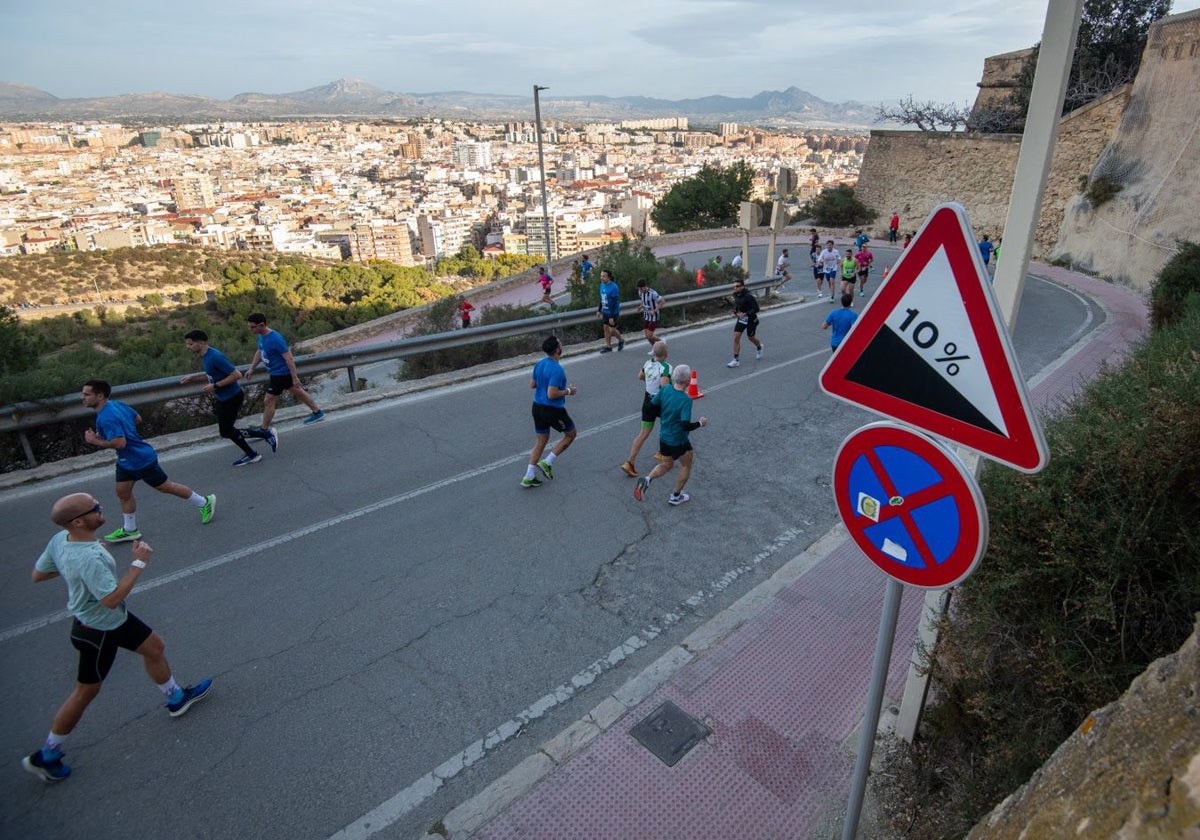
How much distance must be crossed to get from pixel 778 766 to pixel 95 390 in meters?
6.26

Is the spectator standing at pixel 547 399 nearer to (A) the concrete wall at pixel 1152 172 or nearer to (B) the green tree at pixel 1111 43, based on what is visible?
(A) the concrete wall at pixel 1152 172

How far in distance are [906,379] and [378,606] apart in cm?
441

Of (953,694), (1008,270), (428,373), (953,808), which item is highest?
(1008,270)

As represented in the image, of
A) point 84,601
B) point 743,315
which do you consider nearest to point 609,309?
point 743,315

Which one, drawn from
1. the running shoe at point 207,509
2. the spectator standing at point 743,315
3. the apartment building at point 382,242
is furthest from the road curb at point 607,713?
the apartment building at point 382,242

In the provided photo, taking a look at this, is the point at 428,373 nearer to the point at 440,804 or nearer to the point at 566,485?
the point at 566,485

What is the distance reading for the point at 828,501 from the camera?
23.0ft

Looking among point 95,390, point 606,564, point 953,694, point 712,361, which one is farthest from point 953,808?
point 712,361

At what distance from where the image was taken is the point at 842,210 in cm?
3825

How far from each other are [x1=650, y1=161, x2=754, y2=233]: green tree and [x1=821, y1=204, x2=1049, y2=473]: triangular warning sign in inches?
1696

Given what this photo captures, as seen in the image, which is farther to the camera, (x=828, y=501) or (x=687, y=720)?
(x=828, y=501)

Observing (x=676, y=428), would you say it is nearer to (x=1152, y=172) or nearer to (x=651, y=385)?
(x=651, y=385)

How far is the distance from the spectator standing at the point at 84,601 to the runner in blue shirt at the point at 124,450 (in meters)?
2.20

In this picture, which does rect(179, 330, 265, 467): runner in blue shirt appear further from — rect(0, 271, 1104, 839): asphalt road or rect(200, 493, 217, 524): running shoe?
rect(200, 493, 217, 524): running shoe
